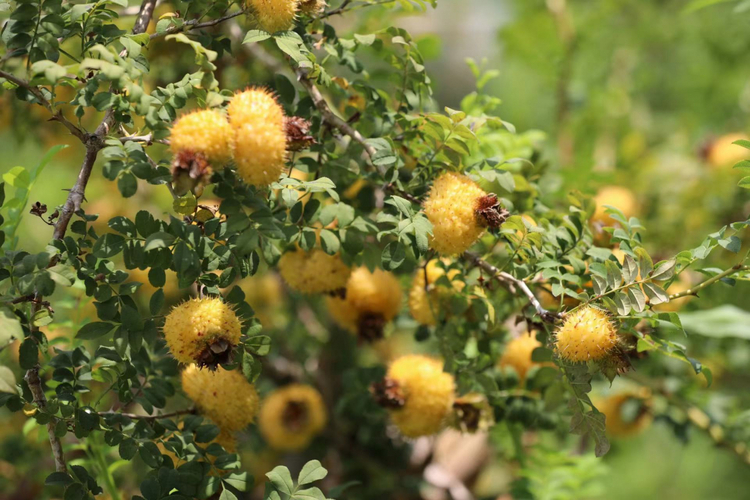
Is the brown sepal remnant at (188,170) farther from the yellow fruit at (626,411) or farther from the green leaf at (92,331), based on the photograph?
the yellow fruit at (626,411)

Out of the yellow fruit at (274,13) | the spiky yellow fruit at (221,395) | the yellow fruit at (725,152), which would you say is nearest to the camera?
the yellow fruit at (274,13)

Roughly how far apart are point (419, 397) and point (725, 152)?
37.4 inches

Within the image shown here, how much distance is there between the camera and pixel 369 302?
98 centimetres

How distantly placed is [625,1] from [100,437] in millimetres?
1725

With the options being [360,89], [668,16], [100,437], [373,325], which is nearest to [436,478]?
[373,325]

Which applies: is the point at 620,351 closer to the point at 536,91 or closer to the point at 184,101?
the point at 184,101

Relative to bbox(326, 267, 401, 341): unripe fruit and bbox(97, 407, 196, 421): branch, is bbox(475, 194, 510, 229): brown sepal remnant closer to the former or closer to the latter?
bbox(326, 267, 401, 341): unripe fruit

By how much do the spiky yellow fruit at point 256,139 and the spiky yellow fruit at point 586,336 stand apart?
0.32m

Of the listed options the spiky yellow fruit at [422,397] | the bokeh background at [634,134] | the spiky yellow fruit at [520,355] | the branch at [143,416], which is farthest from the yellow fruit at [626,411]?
the branch at [143,416]

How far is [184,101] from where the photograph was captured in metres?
0.66

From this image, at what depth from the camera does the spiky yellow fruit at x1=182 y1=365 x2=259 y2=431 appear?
771 mm

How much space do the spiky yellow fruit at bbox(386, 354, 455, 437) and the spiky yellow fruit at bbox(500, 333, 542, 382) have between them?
136 mm

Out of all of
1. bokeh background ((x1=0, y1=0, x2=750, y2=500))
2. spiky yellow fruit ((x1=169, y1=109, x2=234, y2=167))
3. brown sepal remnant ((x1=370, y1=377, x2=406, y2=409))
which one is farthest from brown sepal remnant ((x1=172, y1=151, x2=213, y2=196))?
bokeh background ((x1=0, y1=0, x2=750, y2=500))

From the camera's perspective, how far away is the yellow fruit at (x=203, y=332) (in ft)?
2.11
